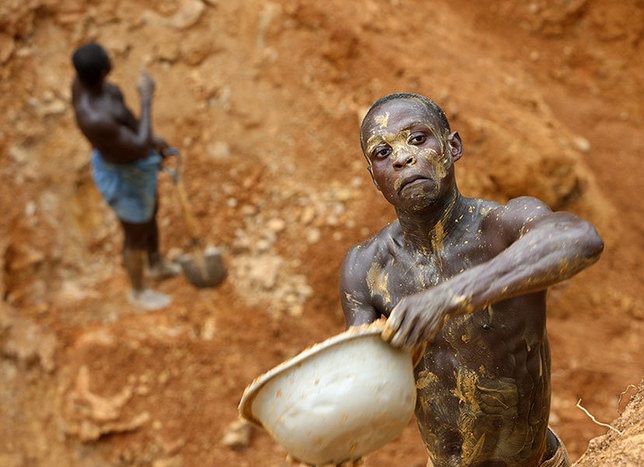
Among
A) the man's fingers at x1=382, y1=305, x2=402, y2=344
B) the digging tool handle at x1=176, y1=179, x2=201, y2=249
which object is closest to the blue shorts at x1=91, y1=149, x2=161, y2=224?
the digging tool handle at x1=176, y1=179, x2=201, y2=249

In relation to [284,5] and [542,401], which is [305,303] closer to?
[284,5]

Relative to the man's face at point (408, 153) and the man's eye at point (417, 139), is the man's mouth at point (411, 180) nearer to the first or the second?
the man's face at point (408, 153)

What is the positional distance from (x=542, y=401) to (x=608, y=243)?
14.7 ft

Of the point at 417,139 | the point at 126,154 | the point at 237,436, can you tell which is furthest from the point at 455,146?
the point at 237,436

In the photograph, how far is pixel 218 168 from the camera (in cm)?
738

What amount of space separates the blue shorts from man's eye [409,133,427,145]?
401 cm

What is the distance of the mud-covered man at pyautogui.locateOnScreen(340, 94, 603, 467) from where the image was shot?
2484mm

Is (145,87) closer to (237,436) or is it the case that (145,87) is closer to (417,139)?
(237,436)

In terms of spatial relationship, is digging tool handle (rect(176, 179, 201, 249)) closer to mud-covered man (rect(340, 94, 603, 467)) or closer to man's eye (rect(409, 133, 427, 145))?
mud-covered man (rect(340, 94, 603, 467))

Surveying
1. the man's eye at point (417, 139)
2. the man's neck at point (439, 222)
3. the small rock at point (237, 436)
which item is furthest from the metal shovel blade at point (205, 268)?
the man's eye at point (417, 139)

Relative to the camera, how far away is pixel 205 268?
695 centimetres

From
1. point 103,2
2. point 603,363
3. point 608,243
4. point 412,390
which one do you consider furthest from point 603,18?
point 412,390

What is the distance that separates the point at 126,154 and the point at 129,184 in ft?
1.04

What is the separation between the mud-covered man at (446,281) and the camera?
248 centimetres
